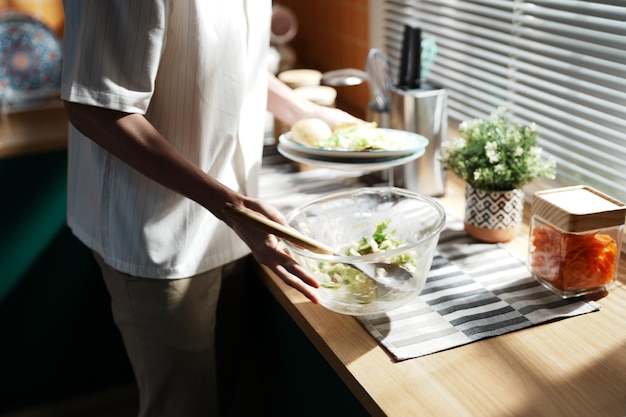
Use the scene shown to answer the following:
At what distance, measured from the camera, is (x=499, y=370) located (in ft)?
3.49

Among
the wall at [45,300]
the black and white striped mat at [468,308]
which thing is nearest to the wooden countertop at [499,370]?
the black and white striped mat at [468,308]

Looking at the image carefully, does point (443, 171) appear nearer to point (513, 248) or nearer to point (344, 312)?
point (513, 248)

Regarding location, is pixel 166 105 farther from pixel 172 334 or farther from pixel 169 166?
pixel 172 334

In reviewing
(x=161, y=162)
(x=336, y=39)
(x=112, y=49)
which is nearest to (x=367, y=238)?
(x=161, y=162)

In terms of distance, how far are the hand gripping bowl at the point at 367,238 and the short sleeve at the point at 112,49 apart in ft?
1.12

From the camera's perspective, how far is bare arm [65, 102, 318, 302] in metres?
1.14

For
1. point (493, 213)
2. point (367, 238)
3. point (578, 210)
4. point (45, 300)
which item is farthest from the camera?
point (45, 300)

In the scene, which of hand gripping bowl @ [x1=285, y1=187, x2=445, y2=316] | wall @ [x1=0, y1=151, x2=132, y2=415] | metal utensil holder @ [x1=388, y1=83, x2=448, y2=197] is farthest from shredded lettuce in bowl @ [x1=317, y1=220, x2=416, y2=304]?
wall @ [x1=0, y1=151, x2=132, y2=415]

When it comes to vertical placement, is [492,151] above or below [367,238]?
above

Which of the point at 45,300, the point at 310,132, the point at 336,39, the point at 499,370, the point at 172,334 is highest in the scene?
the point at 336,39

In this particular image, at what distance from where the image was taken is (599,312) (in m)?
1.21

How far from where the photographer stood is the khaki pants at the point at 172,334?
1.42m

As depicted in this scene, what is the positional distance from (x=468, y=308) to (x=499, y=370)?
183mm

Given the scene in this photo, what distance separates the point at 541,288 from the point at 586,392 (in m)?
0.30
